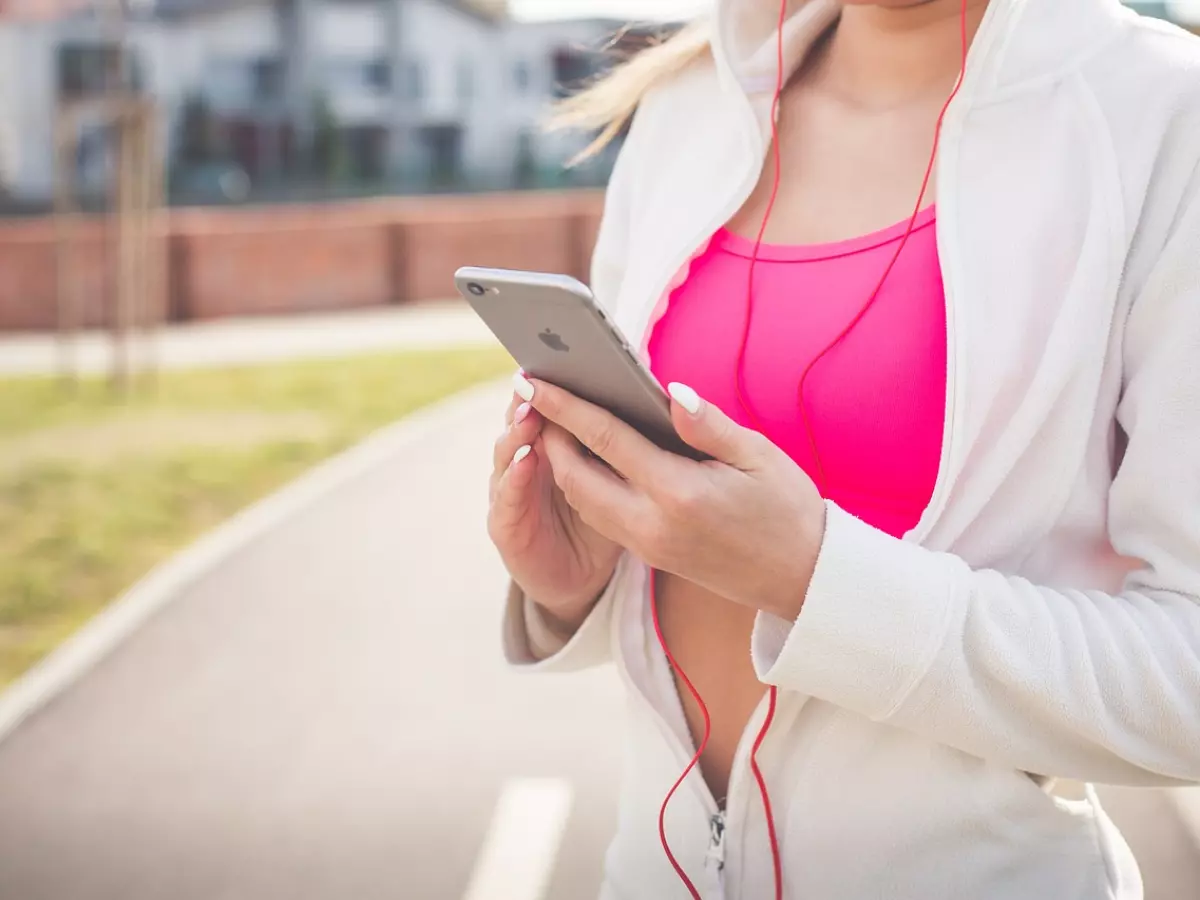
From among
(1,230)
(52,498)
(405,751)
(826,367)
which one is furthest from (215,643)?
(1,230)

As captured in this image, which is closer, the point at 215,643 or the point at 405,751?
the point at 405,751

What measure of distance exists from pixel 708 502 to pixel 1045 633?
0.36m

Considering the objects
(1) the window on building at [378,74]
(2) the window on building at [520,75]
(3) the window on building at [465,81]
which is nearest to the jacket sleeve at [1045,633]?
(1) the window on building at [378,74]

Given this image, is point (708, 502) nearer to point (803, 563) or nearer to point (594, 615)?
point (803, 563)

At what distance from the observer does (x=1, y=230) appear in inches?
642

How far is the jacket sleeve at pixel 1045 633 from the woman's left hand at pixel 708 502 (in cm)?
4

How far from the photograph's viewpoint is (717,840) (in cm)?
157

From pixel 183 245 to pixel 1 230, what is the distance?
85.2 inches

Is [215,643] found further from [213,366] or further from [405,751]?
[213,366]

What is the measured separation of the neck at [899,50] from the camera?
5.42 feet

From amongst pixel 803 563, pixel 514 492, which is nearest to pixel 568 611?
pixel 514 492

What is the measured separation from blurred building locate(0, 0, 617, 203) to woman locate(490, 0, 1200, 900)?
49.6 metres

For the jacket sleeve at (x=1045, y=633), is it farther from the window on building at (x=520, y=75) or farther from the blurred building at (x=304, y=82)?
the window on building at (x=520, y=75)

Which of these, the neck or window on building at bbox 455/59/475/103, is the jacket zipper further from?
window on building at bbox 455/59/475/103
